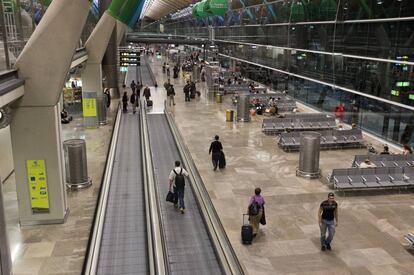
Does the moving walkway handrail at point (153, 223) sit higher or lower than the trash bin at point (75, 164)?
lower

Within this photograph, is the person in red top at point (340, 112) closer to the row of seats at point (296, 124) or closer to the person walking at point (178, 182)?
the row of seats at point (296, 124)

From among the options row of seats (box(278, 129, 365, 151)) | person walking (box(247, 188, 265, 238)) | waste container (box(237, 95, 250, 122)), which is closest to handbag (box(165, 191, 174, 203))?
person walking (box(247, 188, 265, 238))

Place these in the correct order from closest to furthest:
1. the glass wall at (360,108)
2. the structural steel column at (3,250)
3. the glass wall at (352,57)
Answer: the structural steel column at (3,250), the glass wall at (352,57), the glass wall at (360,108)

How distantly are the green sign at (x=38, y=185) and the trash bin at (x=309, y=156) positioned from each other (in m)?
7.90

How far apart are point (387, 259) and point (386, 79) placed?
12376 millimetres

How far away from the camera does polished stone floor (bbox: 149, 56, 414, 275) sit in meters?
8.84

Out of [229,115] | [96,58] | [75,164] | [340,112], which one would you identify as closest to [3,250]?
[75,164]

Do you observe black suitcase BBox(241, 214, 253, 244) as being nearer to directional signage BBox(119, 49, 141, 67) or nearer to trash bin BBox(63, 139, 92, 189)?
trash bin BBox(63, 139, 92, 189)

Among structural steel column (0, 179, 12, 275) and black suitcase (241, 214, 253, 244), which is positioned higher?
structural steel column (0, 179, 12, 275)

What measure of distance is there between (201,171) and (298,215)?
432cm

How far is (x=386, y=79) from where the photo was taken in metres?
19.4

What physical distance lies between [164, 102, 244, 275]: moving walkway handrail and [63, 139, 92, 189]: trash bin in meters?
3.32

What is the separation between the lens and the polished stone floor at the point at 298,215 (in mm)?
8836

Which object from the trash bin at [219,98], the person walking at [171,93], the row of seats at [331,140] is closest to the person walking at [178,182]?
the row of seats at [331,140]
